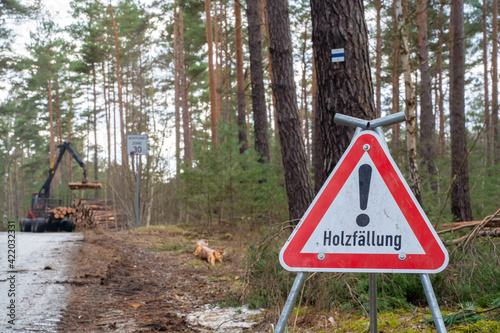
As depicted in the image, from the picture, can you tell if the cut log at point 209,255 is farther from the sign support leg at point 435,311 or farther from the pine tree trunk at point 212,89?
the pine tree trunk at point 212,89

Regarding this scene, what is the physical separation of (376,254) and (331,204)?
1.01ft

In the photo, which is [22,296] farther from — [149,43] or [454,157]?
[149,43]

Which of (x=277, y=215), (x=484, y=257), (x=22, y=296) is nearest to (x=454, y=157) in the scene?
(x=277, y=215)

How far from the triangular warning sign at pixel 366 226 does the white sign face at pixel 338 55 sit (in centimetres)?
210

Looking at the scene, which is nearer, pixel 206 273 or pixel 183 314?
pixel 183 314

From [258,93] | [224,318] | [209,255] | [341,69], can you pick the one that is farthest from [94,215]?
[341,69]

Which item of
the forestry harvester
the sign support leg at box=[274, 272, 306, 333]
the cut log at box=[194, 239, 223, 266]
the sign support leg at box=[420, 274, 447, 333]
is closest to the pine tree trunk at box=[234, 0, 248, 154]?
the cut log at box=[194, 239, 223, 266]

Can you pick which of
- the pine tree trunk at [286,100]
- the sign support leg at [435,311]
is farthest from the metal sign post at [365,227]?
the pine tree trunk at [286,100]

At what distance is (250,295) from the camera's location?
4723mm

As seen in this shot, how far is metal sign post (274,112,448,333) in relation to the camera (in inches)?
82.0

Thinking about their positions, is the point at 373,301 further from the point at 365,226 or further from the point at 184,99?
the point at 184,99

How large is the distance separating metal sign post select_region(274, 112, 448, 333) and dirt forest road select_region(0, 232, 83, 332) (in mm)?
2661

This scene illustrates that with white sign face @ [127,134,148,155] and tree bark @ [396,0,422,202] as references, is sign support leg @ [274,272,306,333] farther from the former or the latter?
white sign face @ [127,134,148,155]

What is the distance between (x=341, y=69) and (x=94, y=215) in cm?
1557
